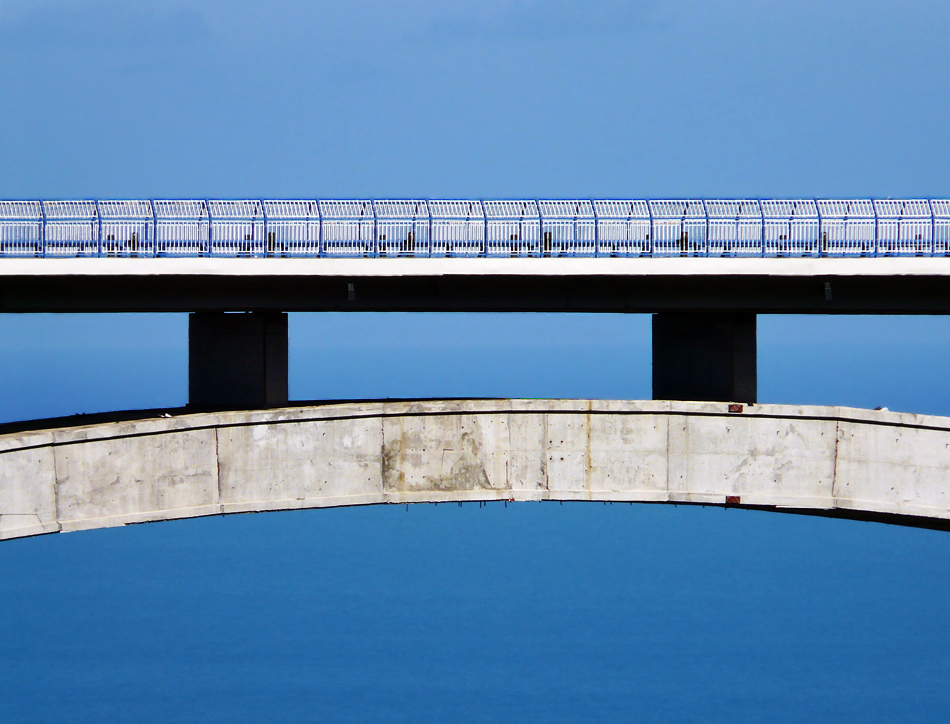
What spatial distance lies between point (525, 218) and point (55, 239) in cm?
1292

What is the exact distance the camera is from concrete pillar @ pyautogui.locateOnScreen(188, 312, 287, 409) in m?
39.2

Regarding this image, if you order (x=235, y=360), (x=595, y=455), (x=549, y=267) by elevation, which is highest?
(x=549, y=267)

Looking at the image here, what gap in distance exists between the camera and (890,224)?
3484 centimetres

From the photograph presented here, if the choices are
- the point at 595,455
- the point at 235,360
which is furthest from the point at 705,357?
the point at 235,360

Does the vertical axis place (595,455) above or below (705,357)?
below

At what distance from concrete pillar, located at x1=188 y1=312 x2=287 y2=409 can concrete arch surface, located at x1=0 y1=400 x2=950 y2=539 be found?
3.43 m

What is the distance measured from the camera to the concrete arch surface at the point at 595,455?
35969mm

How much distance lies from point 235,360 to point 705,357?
15.0 meters

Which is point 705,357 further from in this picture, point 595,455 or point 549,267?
point 549,267

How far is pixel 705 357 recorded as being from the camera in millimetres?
39562

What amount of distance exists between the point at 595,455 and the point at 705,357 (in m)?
5.51

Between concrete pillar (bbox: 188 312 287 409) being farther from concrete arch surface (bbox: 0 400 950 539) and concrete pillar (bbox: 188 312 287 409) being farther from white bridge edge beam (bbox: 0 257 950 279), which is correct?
white bridge edge beam (bbox: 0 257 950 279)

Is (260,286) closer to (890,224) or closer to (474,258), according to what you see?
(474,258)

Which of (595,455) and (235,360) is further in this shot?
(235,360)
